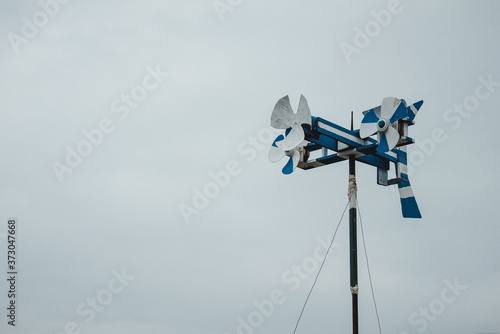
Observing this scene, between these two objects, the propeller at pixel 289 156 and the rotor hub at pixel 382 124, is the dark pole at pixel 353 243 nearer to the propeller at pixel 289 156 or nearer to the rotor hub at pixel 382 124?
the rotor hub at pixel 382 124

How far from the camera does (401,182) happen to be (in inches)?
550

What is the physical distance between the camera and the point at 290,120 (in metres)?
12.4

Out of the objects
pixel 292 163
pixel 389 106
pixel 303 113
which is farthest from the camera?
pixel 292 163

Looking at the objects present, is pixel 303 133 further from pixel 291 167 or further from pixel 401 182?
pixel 401 182

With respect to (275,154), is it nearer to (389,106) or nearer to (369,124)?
(369,124)

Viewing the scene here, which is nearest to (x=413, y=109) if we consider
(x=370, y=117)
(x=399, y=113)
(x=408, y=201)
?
(x=399, y=113)

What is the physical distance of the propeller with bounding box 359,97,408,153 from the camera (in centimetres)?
1222

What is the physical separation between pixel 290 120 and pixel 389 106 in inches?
75.5

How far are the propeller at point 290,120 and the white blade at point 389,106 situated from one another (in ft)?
4.82

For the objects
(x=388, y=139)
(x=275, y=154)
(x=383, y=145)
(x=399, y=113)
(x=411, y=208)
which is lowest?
(x=411, y=208)

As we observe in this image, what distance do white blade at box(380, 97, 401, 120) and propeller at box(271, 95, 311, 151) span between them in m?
1.47

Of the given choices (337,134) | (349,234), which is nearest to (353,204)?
(349,234)

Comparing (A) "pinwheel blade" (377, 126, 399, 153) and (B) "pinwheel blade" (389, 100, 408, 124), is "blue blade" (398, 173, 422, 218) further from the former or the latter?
(B) "pinwheel blade" (389, 100, 408, 124)

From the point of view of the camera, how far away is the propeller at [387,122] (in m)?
12.2
